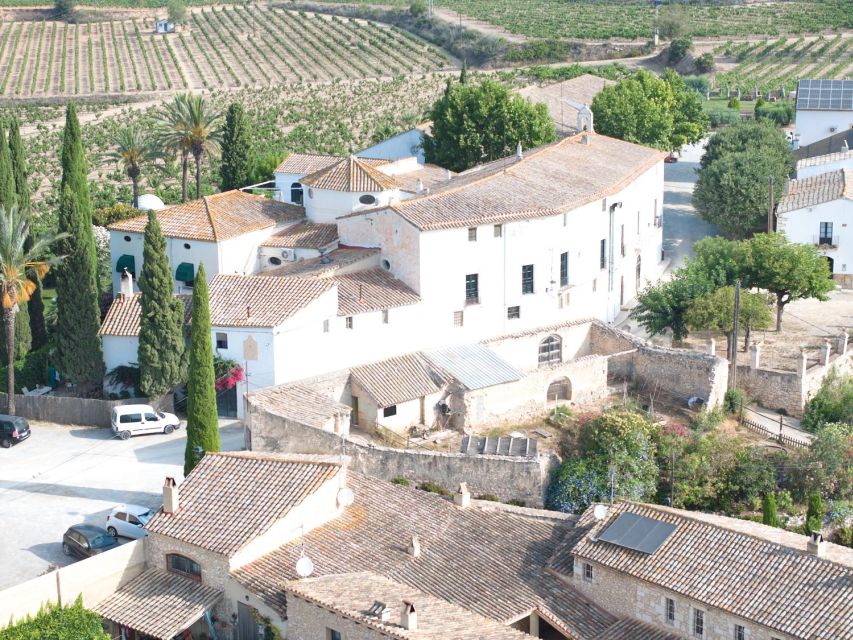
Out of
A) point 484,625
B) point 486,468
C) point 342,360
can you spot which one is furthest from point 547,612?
point 342,360

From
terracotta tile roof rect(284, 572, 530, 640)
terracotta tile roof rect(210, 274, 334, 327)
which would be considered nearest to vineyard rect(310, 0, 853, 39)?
terracotta tile roof rect(210, 274, 334, 327)

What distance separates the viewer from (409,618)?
36.0 meters

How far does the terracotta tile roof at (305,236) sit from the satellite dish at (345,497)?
683 inches

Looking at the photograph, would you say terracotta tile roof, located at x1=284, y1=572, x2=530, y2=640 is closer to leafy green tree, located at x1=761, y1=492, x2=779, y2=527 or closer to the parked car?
the parked car

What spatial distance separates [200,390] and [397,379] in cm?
880

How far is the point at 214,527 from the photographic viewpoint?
42.0 m

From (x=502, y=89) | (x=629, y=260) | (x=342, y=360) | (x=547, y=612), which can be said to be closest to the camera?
(x=547, y=612)

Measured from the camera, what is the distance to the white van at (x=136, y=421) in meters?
52.3

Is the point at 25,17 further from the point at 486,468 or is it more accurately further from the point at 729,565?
the point at 729,565

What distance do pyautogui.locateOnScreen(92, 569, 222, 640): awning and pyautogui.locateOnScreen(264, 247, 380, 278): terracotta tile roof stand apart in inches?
673

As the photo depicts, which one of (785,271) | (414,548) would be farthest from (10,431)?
(785,271)

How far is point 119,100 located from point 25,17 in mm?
41480

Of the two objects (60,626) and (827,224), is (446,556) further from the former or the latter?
(827,224)

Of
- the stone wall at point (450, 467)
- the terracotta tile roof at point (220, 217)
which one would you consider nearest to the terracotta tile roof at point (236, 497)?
the stone wall at point (450, 467)
